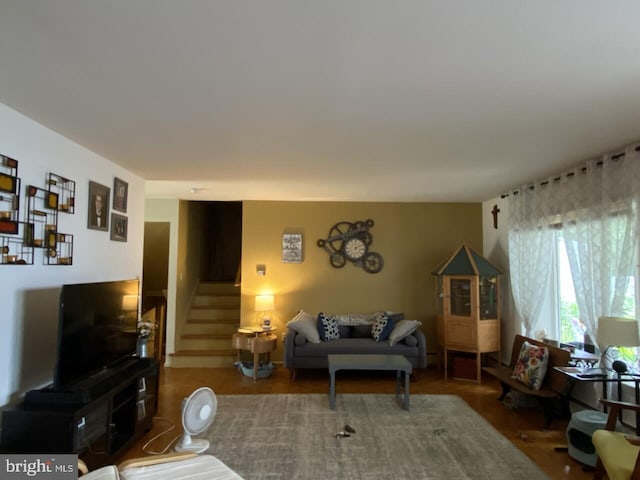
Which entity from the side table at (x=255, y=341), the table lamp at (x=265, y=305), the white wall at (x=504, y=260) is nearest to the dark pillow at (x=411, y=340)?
the white wall at (x=504, y=260)

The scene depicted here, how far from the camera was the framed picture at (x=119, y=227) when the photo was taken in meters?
3.83

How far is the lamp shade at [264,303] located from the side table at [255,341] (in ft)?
0.93

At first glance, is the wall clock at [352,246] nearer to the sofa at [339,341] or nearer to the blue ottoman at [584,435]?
the sofa at [339,341]

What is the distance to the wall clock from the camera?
6074mm

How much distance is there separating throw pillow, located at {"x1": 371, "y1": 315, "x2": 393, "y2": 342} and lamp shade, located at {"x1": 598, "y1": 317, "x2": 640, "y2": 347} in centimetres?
277

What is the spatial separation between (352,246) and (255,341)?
2042 mm

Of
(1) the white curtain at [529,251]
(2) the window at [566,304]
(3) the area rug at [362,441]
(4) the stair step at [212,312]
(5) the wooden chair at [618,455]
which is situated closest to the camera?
(5) the wooden chair at [618,455]

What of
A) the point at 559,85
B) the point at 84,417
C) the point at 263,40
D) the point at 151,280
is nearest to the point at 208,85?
Result: the point at 263,40

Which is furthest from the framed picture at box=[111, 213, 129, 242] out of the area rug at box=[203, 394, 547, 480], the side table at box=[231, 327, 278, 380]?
the side table at box=[231, 327, 278, 380]

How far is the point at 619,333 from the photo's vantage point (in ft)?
9.47

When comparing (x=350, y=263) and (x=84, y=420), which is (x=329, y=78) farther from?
(x=350, y=263)

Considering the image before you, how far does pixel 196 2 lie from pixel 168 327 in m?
5.14

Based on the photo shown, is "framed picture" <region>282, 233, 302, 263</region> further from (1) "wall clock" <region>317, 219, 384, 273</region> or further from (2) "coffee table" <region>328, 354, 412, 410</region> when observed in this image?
(2) "coffee table" <region>328, 354, 412, 410</region>

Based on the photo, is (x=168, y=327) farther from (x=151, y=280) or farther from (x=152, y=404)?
(x=152, y=404)
